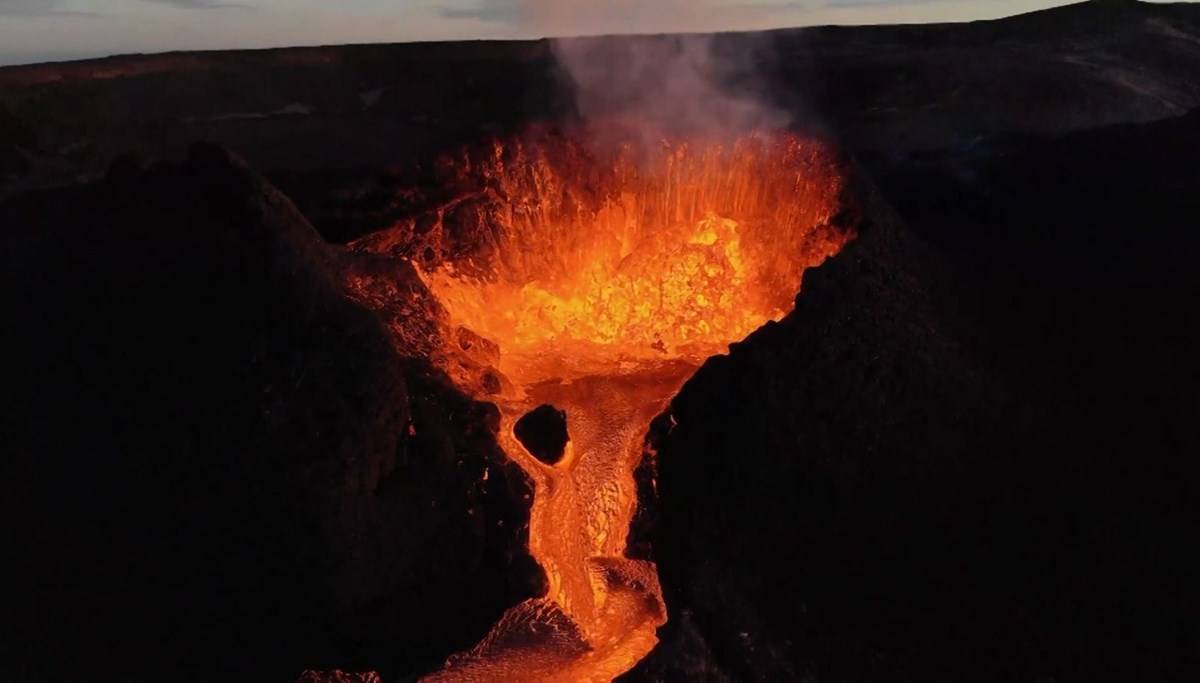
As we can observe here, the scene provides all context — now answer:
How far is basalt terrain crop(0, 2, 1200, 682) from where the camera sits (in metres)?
11.4

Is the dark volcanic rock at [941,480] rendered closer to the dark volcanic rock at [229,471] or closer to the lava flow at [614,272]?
the lava flow at [614,272]

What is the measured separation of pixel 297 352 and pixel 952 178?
16.3 m

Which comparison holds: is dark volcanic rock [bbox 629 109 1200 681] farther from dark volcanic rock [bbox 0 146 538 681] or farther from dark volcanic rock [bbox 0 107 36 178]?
dark volcanic rock [bbox 0 107 36 178]

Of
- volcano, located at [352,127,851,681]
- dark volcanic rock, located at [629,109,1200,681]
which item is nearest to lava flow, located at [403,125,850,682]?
volcano, located at [352,127,851,681]

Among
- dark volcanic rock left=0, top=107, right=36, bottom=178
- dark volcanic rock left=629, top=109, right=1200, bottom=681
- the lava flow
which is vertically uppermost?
dark volcanic rock left=0, top=107, right=36, bottom=178

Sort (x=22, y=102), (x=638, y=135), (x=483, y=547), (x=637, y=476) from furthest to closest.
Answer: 1. (x=22, y=102)
2. (x=638, y=135)
3. (x=637, y=476)
4. (x=483, y=547)

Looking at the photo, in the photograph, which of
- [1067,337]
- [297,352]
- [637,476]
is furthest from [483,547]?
[1067,337]

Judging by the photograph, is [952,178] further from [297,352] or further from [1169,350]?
[297,352]

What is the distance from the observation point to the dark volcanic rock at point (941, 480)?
36.7 ft

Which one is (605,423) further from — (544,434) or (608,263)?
(608,263)

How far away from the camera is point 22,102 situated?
24.4 m

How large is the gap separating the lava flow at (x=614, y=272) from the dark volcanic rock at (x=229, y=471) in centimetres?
189

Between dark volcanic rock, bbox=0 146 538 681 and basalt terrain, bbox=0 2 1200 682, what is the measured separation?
52mm

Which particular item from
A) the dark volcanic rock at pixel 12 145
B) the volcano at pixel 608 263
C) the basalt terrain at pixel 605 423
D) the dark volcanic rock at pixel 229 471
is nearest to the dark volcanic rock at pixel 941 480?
the basalt terrain at pixel 605 423
